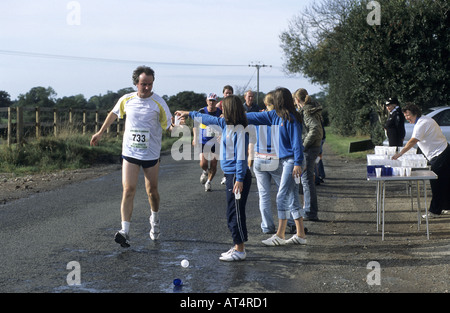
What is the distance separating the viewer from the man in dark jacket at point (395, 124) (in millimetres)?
12633

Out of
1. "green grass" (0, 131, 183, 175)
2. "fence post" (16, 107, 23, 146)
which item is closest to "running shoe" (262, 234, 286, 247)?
"green grass" (0, 131, 183, 175)

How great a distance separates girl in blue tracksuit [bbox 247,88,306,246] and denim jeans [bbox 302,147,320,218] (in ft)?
4.35

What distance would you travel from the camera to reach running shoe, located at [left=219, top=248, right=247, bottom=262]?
22.4 ft

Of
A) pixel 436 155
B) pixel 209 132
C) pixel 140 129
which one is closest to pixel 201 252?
pixel 140 129

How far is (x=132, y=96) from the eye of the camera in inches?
303

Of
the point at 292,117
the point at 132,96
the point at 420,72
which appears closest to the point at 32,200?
the point at 132,96

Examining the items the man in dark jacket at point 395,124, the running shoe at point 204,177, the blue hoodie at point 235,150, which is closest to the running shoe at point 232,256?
the blue hoodie at point 235,150

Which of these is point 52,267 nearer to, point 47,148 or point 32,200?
point 32,200

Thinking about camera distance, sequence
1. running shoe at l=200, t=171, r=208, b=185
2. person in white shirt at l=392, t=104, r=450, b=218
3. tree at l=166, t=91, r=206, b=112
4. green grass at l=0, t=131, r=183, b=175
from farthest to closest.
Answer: tree at l=166, t=91, r=206, b=112, green grass at l=0, t=131, r=183, b=175, running shoe at l=200, t=171, r=208, b=185, person in white shirt at l=392, t=104, r=450, b=218

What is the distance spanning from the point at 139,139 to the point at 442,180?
4897 mm

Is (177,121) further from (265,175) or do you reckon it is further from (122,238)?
(122,238)

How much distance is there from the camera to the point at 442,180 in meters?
9.46

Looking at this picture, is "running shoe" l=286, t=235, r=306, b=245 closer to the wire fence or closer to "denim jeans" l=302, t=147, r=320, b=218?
"denim jeans" l=302, t=147, r=320, b=218
